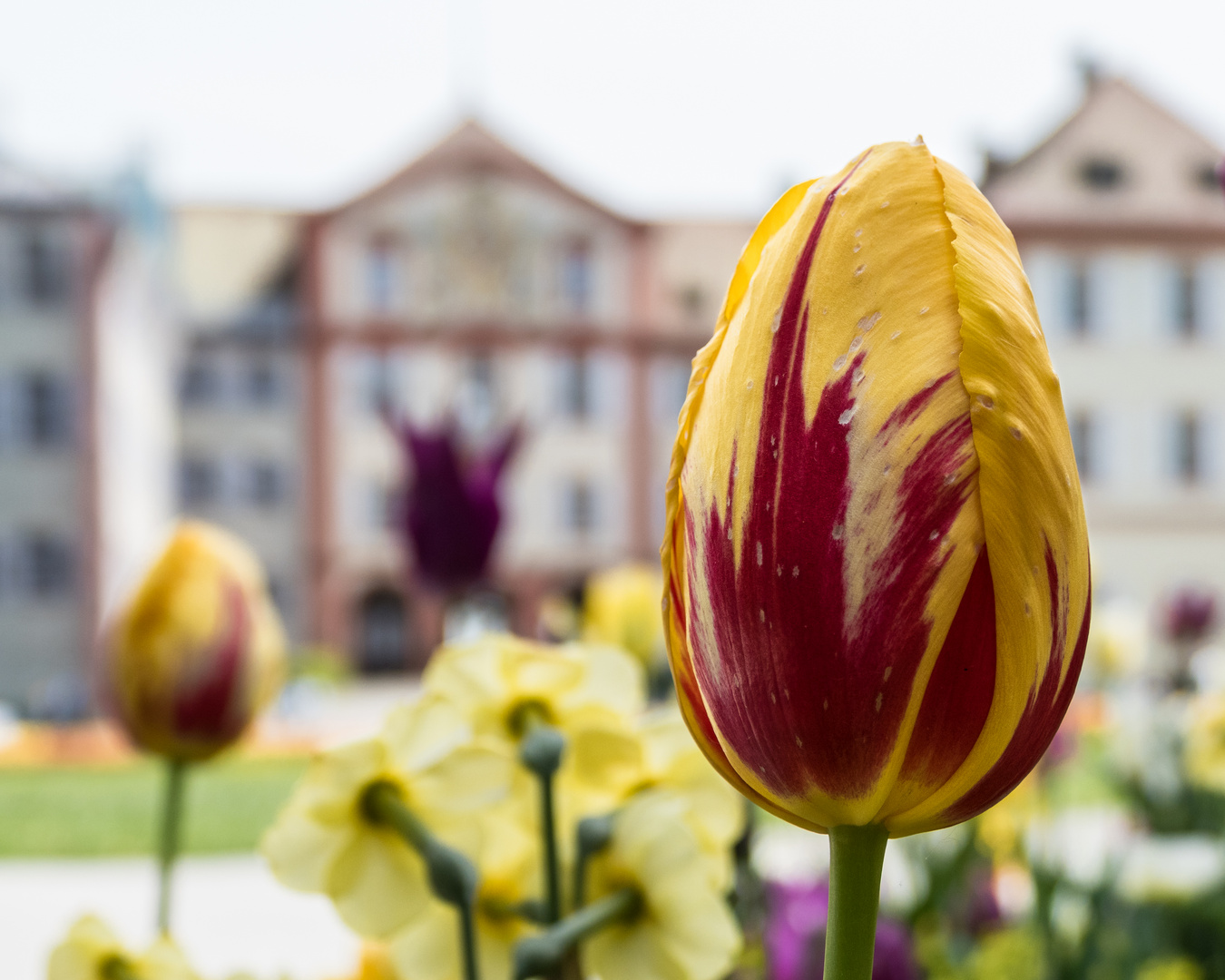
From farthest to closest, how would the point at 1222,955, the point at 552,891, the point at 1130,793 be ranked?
the point at 1130,793 < the point at 1222,955 < the point at 552,891

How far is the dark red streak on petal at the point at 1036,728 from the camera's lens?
0.33m

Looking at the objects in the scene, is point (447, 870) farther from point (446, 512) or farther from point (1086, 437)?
point (1086, 437)

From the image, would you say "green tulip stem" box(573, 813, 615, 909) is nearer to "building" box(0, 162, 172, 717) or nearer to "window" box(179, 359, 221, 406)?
"building" box(0, 162, 172, 717)

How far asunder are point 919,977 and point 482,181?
70.9 ft

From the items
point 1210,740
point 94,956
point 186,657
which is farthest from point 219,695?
point 1210,740

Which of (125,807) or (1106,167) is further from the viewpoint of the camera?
(1106,167)

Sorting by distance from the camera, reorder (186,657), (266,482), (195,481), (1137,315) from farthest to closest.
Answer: (195,481)
(266,482)
(1137,315)
(186,657)

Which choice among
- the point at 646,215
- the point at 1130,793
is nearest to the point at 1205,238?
the point at 646,215

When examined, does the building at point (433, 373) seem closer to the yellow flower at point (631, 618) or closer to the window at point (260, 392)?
the window at point (260, 392)

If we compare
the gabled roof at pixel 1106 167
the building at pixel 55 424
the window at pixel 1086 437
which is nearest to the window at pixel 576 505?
the building at pixel 55 424

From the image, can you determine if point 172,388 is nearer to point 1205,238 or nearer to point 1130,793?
point 1205,238

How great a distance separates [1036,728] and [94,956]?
19.1 inches

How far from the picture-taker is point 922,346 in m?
0.34

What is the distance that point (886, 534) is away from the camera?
12.8 inches
